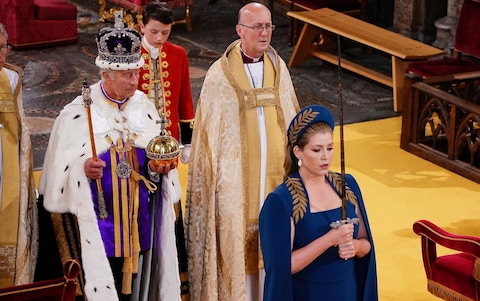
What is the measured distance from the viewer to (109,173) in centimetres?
581

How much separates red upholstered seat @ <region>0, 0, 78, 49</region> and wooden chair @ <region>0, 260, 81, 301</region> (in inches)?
361

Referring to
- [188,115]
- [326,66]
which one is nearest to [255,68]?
[188,115]

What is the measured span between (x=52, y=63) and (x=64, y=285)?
8590 millimetres

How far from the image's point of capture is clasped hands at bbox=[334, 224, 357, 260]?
491 cm

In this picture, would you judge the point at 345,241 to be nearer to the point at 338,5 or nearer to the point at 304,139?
the point at 304,139

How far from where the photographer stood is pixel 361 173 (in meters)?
9.55

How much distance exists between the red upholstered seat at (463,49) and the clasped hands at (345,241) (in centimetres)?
582

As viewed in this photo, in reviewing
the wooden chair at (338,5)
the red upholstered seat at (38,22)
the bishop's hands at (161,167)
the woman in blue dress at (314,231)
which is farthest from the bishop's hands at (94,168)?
the red upholstered seat at (38,22)

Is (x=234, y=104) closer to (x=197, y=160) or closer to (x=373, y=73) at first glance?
(x=197, y=160)

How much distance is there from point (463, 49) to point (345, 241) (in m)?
6.50

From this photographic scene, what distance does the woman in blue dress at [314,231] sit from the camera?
4.93 meters

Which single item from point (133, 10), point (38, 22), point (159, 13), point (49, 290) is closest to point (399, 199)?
point (159, 13)

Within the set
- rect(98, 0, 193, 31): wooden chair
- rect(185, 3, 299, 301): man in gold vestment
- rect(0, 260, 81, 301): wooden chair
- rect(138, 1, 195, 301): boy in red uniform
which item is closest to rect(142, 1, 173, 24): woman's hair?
rect(138, 1, 195, 301): boy in red uniform

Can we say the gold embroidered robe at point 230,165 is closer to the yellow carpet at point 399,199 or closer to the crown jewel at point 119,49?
the crown jewel at point 119,49
